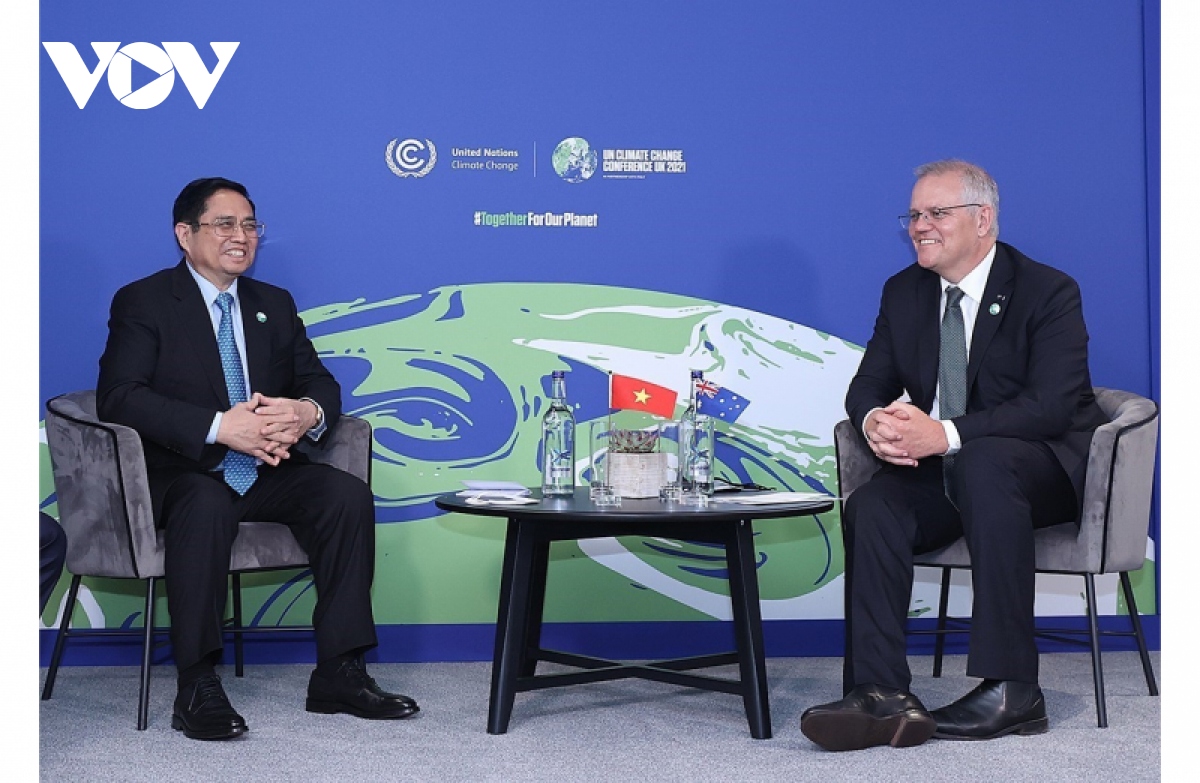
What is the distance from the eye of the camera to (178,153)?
3936mm

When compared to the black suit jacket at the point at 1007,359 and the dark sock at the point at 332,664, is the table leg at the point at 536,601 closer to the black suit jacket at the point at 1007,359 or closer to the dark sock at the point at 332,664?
the dark sock at the point at 332,664

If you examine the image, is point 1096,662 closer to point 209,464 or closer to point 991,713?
point 991,713

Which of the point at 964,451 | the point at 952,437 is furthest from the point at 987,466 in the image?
the point at 952,437

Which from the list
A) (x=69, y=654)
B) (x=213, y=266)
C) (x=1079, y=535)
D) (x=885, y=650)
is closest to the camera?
(x=885, y=650)

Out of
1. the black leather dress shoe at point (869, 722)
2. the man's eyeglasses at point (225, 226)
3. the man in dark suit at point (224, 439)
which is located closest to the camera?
the black leather dress shoe at point (869, 722)

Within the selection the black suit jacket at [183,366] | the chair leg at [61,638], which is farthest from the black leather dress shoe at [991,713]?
the chair leg at [61,638]

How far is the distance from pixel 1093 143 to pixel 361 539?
281 centimetres

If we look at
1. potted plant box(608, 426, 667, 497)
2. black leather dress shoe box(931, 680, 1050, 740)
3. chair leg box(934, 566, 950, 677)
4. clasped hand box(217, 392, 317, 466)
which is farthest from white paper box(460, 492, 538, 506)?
chair leg box(934, 566, 950, 677)

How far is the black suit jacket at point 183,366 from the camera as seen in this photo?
3316 millimetres

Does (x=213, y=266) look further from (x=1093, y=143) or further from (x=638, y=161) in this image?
(x=1093, y=143)

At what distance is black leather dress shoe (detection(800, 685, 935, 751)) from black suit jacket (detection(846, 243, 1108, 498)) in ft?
2.41

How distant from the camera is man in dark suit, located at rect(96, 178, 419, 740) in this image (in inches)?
121

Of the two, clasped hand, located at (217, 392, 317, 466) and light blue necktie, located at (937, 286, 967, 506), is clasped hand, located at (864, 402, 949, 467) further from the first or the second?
clasped hand, located at (217, 392, 317, 466)

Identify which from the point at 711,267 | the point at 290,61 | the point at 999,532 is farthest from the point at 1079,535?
the point at 290,61
